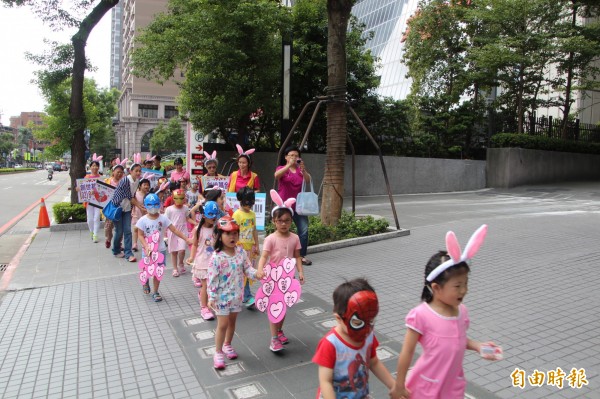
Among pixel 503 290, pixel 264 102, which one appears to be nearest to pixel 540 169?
pixel 264 102

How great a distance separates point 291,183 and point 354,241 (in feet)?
8.02

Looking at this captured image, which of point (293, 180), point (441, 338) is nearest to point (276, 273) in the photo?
point (441, 338)

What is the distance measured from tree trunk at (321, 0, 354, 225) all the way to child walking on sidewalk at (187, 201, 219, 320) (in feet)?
12.8

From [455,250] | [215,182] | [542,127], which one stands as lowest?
[455,250]

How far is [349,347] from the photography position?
246 cm

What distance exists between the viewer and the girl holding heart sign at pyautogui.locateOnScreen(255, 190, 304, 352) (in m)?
4.32

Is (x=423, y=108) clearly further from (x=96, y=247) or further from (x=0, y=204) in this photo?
(x=0, y=204)

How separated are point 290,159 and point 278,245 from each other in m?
2.49

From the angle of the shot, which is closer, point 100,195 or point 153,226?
point 153,226

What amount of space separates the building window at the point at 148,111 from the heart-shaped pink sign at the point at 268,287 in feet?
213

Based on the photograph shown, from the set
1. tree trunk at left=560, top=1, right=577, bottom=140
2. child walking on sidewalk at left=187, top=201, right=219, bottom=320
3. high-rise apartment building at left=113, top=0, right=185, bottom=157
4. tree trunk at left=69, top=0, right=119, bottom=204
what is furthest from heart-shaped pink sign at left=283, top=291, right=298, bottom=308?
high-rise apartment building at left=113, top=0, right=185, bottom=157

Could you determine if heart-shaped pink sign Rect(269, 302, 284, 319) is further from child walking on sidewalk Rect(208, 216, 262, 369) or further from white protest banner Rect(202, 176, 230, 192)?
white protest banner Rect(202, 176, 230, 192)

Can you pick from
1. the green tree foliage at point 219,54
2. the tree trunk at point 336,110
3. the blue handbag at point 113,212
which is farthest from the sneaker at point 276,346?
the green tree foliage at point 219,54

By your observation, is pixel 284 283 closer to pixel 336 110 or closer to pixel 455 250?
pixel 455 250
